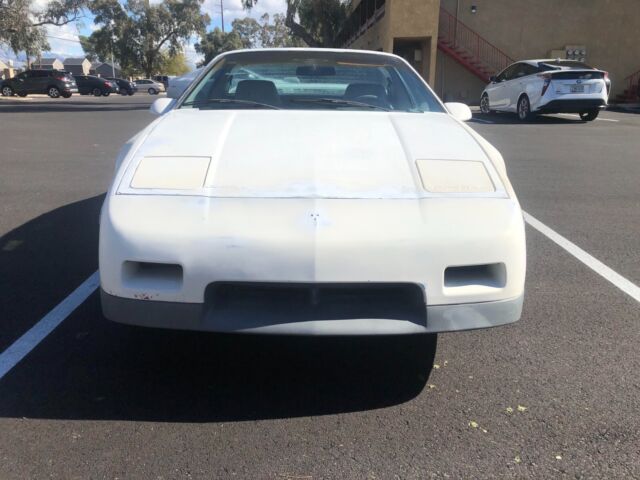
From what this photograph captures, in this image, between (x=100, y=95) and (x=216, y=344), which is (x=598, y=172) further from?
(x=100, y=95)

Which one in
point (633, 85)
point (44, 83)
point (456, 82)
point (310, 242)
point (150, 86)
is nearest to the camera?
point (310, 242)

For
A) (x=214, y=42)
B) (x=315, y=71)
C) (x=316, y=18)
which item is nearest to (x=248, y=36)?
(x=214, y=42)

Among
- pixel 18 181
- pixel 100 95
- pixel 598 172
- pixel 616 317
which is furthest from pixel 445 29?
pixel 100 95

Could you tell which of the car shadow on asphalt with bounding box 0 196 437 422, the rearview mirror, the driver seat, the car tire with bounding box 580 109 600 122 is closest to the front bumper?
the car shadow on asphalt with bounding box 0 196 437 422

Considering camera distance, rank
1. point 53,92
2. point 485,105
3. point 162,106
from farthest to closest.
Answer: point 53,92 → point 485,105 → point 162,106

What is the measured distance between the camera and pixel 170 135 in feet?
9.95

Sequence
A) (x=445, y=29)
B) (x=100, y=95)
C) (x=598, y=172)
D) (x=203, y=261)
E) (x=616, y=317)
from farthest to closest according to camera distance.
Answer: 1. (x=100, y=95)
2. (x=445, y=29)
3. (x=598, y=172)
4. (x=616, y=317)
5. (x=203, y=261)

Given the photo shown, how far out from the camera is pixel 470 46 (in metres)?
25.8

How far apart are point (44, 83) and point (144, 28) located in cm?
3503

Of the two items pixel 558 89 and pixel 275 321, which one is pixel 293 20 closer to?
pixel 558 89

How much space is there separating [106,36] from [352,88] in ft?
232

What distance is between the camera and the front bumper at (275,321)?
2.36 metres

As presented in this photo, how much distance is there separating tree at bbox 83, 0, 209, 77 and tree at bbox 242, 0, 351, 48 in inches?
1466

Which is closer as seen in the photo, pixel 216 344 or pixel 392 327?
pixel 392 327
